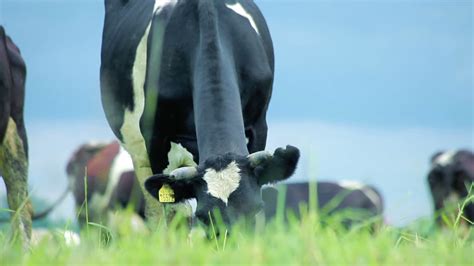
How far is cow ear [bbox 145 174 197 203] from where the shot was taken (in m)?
7.08

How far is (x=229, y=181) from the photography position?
6.73 m

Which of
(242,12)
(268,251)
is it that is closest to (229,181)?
(242,12)

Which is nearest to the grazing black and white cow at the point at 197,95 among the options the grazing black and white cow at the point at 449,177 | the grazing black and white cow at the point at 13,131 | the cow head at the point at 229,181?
the cow head at the point at 229,181

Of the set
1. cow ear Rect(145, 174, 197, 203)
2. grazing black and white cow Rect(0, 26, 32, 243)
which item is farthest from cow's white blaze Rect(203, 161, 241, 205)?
grazing black and white cow Rect(0, 26, 32, 243)

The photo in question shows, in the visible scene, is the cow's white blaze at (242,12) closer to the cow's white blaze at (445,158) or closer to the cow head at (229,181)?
the cow head at (229,181)

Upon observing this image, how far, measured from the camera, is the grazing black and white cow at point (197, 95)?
6.94 meters

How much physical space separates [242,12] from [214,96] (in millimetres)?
1325

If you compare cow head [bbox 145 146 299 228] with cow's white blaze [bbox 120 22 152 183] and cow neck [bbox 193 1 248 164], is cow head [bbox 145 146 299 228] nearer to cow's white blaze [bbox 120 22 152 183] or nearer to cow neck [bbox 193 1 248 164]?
cow neck [bbox 193 1 248 164]

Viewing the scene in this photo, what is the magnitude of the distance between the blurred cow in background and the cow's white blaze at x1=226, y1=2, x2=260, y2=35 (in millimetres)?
7454

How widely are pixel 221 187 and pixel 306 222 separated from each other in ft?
8.72

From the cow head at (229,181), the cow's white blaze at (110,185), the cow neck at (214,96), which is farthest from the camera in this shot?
the cow's white blaze at (110,185)

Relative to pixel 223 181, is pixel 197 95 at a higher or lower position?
higher

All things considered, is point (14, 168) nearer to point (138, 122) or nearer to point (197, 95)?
point (138, 122)

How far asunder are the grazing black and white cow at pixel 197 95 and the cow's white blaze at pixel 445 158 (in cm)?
1194
